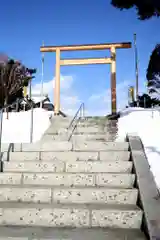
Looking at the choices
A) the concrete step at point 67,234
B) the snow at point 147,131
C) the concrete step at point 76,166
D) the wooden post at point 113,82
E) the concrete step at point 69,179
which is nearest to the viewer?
the concrete step at point 67,234

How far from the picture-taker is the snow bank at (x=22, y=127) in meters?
7.03

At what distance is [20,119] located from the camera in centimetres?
838

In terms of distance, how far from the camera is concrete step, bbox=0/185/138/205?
3207 millimetres

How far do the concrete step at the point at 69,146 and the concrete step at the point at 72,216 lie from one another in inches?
66.6

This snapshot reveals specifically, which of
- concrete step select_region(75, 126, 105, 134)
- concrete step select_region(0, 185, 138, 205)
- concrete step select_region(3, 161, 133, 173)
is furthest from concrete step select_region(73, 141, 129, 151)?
concrete step select_region(75, 126, 105, 134)

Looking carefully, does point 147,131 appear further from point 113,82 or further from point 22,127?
point 113,82

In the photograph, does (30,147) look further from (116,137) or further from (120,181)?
(116,137)

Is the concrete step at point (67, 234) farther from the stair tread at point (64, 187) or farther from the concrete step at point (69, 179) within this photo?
the concrete step at point (69, 179)

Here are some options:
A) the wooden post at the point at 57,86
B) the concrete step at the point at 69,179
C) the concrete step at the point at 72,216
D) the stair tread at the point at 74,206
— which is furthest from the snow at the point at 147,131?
the wooden post at the point at 57,86

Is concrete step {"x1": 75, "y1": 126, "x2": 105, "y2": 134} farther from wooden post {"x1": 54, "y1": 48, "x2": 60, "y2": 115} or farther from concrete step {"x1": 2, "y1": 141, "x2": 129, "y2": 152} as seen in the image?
wooden post {"x1": 54, "y1": 48, "x2": 60, "y2": 115}

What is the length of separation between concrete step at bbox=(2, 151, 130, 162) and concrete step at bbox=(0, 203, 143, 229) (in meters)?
1.30

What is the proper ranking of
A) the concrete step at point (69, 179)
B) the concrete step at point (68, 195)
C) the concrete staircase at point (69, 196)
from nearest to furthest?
the concrete staircase at point (69, 196) < the concrete step at point (68, 195) < the concrete step at point (69, 179)

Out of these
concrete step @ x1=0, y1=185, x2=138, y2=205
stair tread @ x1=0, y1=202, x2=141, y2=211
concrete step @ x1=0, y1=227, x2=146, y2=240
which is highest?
concrete step @ x1=0, y1=185, x2=138, y2=205

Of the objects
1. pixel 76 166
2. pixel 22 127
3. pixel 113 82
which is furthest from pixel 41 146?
pixel 113 82
